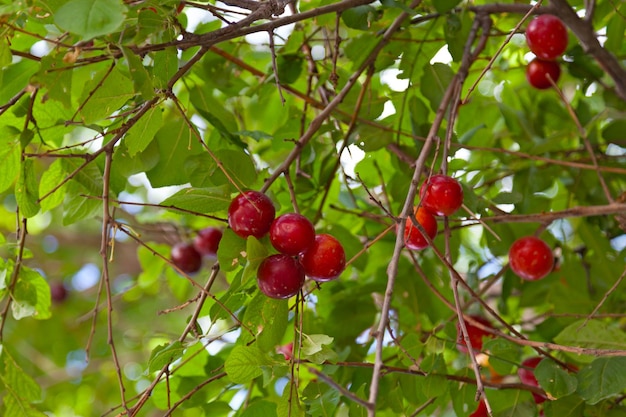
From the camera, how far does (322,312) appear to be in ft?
4.34

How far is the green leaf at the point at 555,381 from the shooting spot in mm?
1004

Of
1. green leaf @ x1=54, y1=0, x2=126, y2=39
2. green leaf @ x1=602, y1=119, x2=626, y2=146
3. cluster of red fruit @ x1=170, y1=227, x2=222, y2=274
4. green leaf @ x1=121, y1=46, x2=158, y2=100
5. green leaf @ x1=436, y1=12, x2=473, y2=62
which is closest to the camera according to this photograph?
green leaf @ x1=54, y1=0, x2=126, y2=39

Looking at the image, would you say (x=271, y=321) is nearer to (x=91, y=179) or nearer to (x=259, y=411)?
(x=259, y=411)

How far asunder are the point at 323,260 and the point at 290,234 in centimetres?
6

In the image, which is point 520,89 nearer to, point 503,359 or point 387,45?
point 387,45

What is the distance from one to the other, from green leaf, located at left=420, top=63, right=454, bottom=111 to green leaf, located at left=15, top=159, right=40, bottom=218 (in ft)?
2.16

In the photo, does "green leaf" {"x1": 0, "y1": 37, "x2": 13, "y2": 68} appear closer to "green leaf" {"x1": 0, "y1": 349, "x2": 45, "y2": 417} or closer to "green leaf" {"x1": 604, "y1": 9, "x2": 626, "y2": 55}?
"green leaf" {"x1": 0, "y1": 349, "x2": 45, "y2": 417}

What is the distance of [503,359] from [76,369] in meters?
2.13

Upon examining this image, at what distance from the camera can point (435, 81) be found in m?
1.26

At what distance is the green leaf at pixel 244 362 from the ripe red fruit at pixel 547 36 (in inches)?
33.1

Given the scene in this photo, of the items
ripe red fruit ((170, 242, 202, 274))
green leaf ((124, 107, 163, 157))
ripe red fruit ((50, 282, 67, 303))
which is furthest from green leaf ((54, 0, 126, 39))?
ripe red fruit ((50, 282, 67, 303))

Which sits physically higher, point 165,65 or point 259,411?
point 165,65

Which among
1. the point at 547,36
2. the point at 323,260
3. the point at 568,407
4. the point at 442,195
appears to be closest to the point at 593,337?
the point at 568,407

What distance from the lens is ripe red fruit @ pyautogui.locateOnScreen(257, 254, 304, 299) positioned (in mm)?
863
